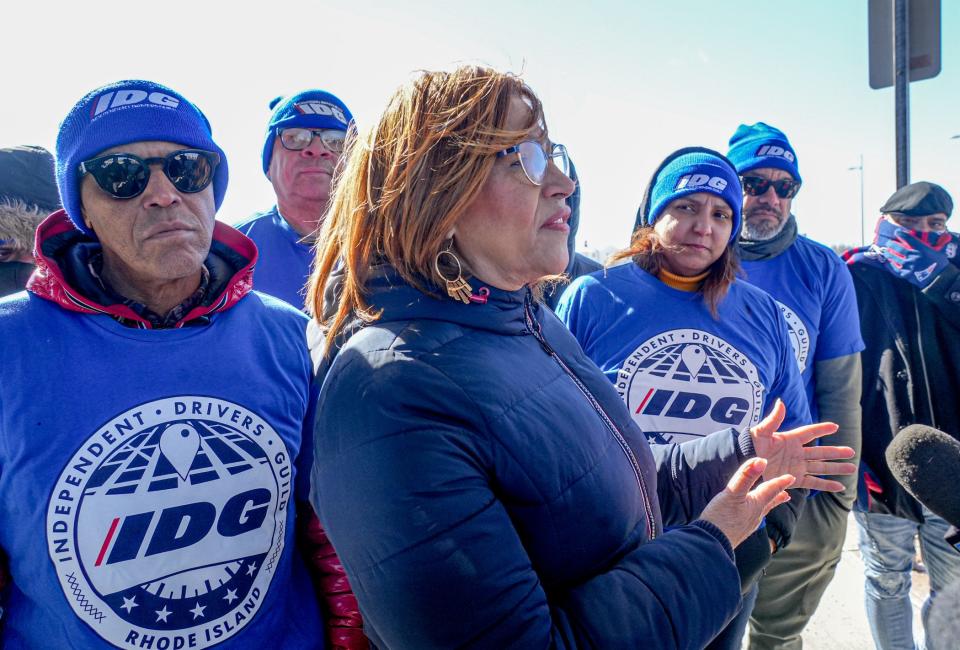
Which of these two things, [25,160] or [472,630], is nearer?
[472,630]

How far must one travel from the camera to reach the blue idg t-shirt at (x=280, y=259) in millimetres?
2693

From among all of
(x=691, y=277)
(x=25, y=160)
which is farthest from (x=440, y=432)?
(x=25, y=160)

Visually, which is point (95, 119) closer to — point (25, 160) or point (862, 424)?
point (25, 160)

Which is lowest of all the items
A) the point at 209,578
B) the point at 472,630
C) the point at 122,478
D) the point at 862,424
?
the point at 862,424

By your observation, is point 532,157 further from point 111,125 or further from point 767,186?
point 767,186

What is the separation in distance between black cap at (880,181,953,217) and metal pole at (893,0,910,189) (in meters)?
0.19

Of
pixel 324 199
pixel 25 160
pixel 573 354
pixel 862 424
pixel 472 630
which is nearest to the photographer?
pixel 472 630

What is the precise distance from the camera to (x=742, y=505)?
4.51 feet

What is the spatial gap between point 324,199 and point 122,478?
1856 millimetres

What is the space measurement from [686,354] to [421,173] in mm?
1495

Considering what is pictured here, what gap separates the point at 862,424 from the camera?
3.41 meters

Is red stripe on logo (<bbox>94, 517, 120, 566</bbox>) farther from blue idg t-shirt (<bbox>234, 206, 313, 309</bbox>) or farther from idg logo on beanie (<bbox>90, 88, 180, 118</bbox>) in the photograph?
blue idg t-shirt (<bbox>234, 206, 313, 309</bbox>)

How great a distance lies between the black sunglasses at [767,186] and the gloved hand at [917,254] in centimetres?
66

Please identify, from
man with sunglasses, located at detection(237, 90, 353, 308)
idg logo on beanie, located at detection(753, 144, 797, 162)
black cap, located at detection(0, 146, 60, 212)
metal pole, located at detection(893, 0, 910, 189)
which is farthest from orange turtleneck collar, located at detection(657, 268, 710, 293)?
black cap, located at detection(0, 146, 60, 212)
